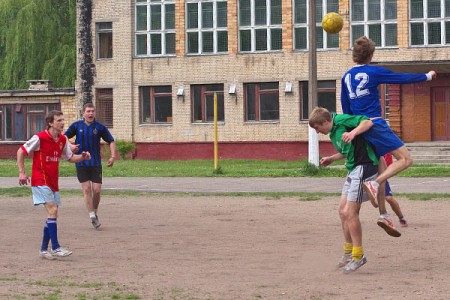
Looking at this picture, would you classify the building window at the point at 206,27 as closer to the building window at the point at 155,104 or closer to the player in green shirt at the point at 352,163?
the building window at the point at 155,104

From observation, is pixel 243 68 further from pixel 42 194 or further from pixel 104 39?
pixel 42 194

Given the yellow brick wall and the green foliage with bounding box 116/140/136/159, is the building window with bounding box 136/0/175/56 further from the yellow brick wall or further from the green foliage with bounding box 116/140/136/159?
the green foliage with bounding box 116/140/136/159

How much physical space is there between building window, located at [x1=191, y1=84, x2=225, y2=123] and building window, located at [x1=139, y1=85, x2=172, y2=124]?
1.24 meters

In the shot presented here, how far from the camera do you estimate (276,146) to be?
50375 millimetres

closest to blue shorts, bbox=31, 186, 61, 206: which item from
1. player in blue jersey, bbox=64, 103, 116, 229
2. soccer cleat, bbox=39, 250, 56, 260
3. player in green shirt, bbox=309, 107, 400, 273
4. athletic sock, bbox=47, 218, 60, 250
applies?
athletic sock, bbox=47, 218, 60, 250

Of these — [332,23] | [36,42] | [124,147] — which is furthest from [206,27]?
[332,23]

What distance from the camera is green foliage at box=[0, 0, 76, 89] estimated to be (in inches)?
2427

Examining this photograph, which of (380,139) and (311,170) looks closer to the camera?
(380,139)

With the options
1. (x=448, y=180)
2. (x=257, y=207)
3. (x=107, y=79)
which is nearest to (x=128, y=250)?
(x=257, y=207)

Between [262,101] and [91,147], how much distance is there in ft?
109

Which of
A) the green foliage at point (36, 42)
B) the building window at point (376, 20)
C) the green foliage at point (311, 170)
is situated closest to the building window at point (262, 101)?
the building window at point (376, 20)

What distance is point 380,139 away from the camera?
1256 centimetres

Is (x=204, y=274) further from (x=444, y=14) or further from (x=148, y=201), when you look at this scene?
(x=444, y=14)

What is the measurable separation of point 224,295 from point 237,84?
133 feet
